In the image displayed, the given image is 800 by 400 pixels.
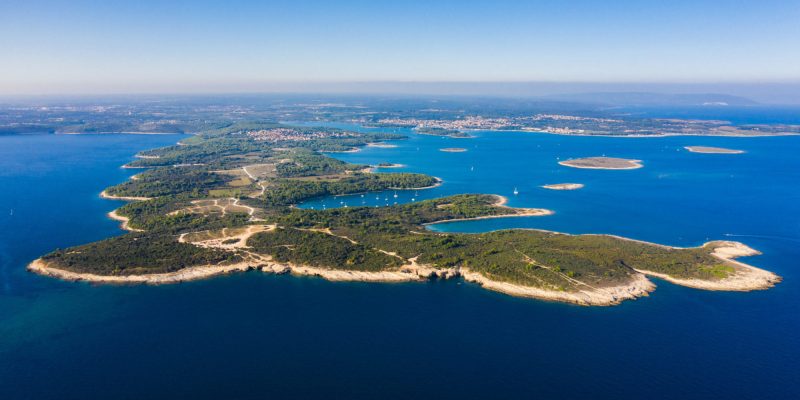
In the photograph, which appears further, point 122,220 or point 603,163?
point 603,163

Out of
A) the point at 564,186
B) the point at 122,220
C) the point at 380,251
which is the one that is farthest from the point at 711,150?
the point at 122,220

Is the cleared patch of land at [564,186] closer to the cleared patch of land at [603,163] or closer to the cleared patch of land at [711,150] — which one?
the cleared patch of land at [603,163]

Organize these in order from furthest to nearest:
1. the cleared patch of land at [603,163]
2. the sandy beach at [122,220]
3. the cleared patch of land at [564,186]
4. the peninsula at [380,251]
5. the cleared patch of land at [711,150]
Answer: the cleared patch of land at [711,150] < the cleared patch of land at [603,163] < the cleared patch of land at [564,186] < the sandy beach at [122,220] < the peninsula at [380,251]

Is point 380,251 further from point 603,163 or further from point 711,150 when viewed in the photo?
point 711,150

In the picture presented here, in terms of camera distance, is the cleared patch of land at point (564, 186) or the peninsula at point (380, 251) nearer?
the peninsula at point (380, 251)

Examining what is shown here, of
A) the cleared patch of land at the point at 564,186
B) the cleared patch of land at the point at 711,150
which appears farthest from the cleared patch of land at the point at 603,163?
the cleared patch of land at the point at 711,150

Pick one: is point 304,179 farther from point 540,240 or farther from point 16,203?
point 540,240

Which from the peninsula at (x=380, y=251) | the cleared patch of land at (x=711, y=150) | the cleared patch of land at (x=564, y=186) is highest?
the cleared patch of land at (x=711, y=150)
